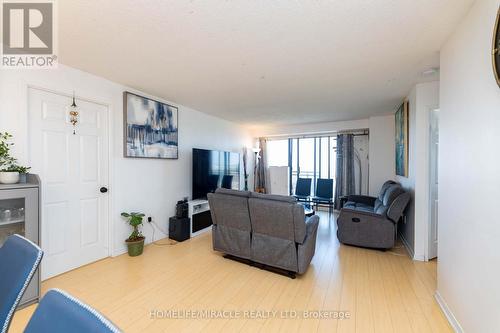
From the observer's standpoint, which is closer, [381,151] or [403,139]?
[403,139]

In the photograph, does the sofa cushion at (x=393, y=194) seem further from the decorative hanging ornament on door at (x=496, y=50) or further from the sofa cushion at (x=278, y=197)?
the decorative hanging ornament on door at (x=496, y=50)

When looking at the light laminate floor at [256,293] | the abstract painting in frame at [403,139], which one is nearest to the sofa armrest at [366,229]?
the light laminate floor at [256,293]

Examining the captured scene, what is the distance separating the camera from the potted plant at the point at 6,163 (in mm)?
1991

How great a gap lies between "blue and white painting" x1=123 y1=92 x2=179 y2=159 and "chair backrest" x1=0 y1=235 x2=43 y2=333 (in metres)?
2.42

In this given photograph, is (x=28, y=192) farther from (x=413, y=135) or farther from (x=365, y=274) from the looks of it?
(x=413, y=135)

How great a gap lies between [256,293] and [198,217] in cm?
220

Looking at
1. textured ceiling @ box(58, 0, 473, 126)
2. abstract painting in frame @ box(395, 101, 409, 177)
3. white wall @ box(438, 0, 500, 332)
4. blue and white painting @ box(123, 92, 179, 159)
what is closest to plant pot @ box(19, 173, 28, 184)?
blue and white painting @ box(123, 92, 179, 159)

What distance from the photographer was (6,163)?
2.12m

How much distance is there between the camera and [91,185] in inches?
115

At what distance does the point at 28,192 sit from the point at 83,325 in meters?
2.17

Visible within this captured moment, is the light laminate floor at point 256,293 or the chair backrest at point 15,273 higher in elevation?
the chair backrest at point 15,273

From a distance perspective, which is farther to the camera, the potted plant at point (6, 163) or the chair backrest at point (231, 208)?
the chair backrest at point (231, 208)

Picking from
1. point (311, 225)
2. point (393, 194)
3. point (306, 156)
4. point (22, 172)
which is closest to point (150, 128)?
point (22, 172)

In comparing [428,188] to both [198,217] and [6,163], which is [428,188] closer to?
[198,217]
